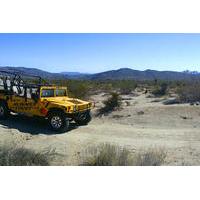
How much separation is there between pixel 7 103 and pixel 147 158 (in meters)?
8.28

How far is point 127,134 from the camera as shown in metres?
12.7

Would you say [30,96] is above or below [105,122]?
above

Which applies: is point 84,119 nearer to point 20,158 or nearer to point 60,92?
point 60,92

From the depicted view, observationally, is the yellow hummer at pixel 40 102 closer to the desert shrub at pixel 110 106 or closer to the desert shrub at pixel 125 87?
the desert shrub at pixel 110 106

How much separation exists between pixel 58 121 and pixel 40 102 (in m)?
1.10

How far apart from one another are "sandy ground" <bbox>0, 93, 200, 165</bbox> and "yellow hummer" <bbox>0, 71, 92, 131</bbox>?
446 millimetres

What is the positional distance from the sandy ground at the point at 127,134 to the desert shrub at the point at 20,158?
0.34m

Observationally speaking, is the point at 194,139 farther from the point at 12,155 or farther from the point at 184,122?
the point at 12,155

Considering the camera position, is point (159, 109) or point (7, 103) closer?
point (7, 103)

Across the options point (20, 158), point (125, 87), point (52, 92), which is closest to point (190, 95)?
point (52, 92)

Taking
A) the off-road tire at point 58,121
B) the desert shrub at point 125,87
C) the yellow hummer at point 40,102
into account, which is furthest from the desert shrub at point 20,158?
the desert shrub at point 125,87

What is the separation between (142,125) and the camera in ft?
48.0

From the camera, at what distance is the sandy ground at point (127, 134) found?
9955 millimetres
